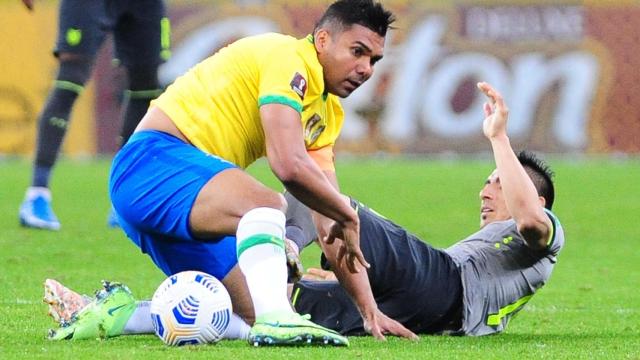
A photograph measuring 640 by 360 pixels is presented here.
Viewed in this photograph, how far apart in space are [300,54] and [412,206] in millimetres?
7605

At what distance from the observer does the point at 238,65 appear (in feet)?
18.1

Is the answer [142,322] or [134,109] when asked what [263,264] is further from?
[134,109]

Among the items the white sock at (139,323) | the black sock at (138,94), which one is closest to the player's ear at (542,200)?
the white sock at (139,323)

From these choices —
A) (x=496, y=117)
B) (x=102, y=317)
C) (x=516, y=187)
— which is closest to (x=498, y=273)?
(x=516, y=187)

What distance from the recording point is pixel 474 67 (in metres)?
20.2

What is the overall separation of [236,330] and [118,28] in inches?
193

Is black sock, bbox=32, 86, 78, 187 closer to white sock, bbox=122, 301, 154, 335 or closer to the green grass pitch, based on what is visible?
the green grass pitch

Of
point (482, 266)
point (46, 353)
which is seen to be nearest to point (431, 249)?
point (482, 266)

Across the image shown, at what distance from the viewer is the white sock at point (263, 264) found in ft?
16.6

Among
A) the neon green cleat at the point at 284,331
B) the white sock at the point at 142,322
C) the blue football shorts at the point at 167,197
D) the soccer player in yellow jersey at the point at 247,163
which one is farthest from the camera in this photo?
the white sock at the point at 142,322

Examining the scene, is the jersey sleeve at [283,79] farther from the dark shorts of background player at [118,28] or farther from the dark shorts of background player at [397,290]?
the dark shorts of background player at [118,28]

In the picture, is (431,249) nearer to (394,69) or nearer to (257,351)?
(257,351)

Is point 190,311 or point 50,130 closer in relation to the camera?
point 190,311

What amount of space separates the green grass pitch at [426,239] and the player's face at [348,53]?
980 millimetres
